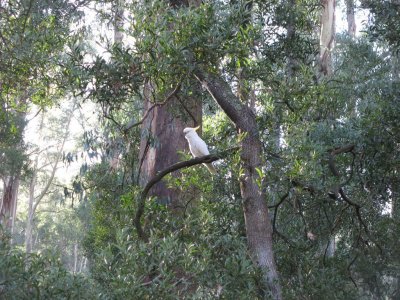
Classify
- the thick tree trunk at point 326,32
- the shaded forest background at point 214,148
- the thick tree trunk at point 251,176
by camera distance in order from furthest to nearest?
the thick tree trunk at point 326,32
the thick tree trunk at point 251,176
the shaded forest background at point 214,148

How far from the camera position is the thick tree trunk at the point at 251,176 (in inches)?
150

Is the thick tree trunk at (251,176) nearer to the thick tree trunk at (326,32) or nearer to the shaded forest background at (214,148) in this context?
the shaded forest background at (214,148)

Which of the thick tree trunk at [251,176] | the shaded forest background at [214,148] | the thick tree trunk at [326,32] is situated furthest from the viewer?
the thick tree trunk at [326,32]

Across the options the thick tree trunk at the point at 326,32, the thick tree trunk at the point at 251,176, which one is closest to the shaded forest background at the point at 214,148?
the thick tree trunk at the point at 251,176

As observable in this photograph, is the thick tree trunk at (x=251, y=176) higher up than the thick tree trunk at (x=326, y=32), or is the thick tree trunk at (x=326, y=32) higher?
the thick tree trunk at (x=326, y=32)

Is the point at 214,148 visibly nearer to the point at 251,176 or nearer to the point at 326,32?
the point at 251,176

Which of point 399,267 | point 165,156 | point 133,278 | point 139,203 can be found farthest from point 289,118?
point 399,267

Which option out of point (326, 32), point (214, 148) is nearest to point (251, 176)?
point (214, 148)

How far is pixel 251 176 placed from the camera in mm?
3836

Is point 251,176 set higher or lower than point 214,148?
lower

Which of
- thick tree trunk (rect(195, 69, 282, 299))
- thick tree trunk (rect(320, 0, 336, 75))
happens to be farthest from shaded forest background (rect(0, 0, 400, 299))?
thick tree trunk (rect(320, 0, 336, 75))

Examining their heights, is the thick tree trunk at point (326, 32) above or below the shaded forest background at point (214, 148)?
above

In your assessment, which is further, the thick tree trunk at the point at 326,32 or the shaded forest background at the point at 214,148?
the thick tree trunk at the point at 326,32

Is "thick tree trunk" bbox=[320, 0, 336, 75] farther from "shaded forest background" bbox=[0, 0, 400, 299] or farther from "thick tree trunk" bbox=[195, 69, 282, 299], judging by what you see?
"thick tree trunk" bbox=[195, 69, 282, 299]
